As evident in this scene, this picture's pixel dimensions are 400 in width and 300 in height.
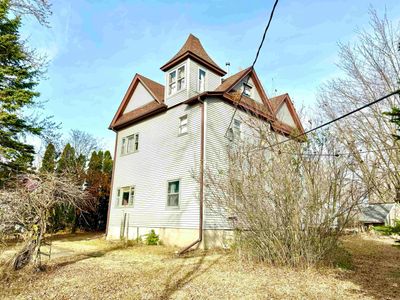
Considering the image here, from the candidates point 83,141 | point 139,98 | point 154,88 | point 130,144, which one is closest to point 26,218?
point 130,144

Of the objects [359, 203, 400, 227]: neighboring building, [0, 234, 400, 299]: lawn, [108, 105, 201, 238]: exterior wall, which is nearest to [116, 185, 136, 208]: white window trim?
[108, 105, 201, 238]: exterior wall

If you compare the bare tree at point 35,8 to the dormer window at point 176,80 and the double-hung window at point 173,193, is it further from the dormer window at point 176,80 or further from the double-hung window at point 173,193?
the double-hung window at point 173,193

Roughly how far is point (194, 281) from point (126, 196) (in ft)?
32.1

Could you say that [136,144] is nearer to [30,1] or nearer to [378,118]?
A: [30,1]

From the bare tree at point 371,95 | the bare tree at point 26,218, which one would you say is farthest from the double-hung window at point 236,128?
the bare tree at point 26,218

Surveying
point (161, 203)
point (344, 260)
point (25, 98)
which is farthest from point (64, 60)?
point (344, 260)

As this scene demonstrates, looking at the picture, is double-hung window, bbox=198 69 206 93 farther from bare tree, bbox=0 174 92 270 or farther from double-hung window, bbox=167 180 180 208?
bare tree, bbox=0 174 92 270

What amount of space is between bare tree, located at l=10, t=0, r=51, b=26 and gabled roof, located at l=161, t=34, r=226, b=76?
20.2 ft

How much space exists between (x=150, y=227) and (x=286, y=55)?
368 inches

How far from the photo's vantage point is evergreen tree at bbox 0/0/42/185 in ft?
42.0

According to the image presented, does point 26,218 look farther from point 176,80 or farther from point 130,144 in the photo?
point 130,144

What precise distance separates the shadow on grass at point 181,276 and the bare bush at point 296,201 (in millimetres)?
1364

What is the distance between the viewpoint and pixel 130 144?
50.8ft

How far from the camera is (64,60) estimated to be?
42.6 feet
